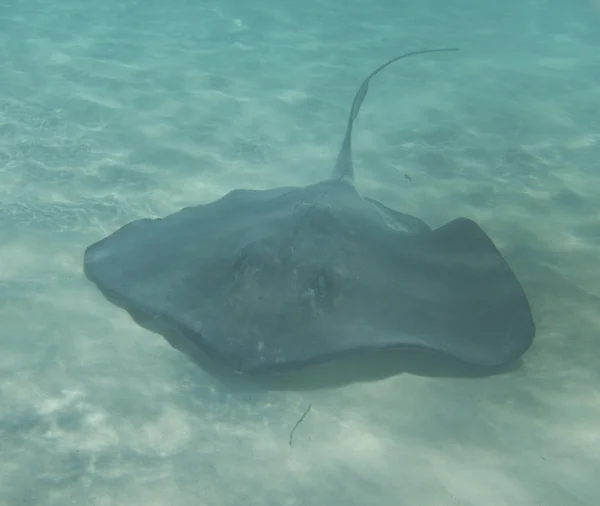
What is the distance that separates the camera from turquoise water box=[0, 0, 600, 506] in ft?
13.3

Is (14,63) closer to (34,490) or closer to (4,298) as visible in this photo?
(4,298)

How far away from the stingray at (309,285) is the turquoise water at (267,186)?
506mm

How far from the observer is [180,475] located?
3.96 m

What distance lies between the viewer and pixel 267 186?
8867mm

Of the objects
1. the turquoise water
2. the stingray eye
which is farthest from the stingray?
the turquoise water

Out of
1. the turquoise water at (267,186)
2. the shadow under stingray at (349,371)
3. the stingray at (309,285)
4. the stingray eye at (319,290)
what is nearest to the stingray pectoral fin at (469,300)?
the stingray at (309,285)

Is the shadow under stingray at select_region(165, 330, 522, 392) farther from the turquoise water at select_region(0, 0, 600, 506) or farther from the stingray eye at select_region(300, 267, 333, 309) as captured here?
the stingray eye at select_region(300, 267, 333, 309)

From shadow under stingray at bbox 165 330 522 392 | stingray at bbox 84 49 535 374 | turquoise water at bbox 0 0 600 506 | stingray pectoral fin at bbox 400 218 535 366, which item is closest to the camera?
turquoise water at bbox 0 0 600 506

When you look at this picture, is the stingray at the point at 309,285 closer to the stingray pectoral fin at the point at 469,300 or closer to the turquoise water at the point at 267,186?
the stingray pectoral fin at the point at 469,300

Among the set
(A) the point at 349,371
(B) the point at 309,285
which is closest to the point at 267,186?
(B) the point at 309,285

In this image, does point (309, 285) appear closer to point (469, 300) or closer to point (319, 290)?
point (319, 290)

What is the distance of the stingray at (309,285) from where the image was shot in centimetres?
434

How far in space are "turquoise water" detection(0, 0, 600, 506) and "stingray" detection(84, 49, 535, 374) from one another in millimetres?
506

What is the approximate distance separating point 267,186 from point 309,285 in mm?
4385
